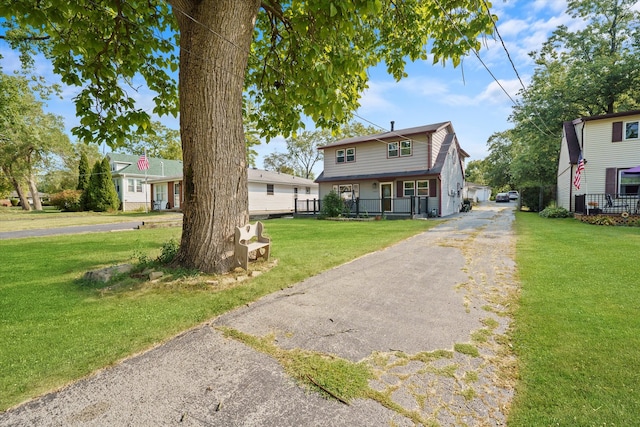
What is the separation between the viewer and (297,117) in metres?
6.88

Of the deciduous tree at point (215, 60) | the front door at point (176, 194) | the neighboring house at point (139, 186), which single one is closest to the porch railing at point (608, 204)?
the deciduous tree at point (215, 60)

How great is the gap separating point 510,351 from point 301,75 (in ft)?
15.6

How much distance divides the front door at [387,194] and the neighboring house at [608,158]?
31.6ft

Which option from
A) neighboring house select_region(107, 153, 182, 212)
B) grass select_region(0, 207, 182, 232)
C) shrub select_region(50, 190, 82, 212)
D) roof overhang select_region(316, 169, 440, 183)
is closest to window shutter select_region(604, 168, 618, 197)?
roof overhang select_region(316, 169, 440, 183)

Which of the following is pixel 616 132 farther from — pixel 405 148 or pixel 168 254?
pixel 168 254

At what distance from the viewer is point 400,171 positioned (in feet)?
60.3

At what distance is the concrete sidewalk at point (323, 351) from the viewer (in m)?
1.78

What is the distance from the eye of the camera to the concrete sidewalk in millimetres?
1783

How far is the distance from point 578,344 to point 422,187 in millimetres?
16110

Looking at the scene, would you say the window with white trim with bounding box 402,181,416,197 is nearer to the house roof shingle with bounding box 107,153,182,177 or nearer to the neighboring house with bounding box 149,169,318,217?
the neighboring house with bounding box 149,169,318,217

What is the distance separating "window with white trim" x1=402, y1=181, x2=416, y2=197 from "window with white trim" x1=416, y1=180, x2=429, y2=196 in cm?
25

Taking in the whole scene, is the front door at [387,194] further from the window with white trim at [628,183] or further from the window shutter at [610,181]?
the window with white trim at [628,183]

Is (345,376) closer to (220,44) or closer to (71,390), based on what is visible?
(71,390)

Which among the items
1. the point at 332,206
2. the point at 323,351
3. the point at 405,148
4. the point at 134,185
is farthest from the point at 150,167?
the point at 323,351
